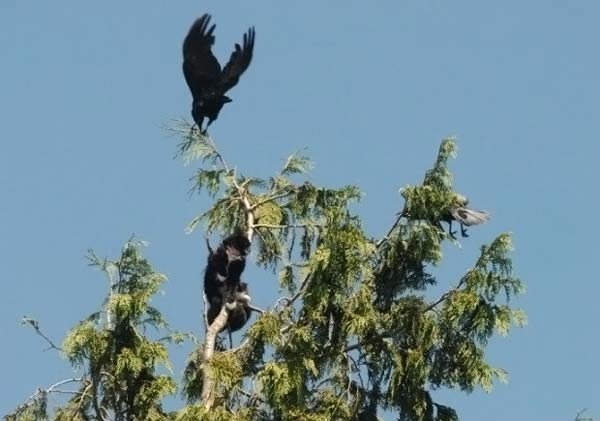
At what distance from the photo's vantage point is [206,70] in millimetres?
23047

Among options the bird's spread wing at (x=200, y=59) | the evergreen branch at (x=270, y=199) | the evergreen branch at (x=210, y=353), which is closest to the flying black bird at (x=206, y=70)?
the bird's spread wing at (x=200, y=59)

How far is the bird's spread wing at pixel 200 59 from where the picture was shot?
22.9m

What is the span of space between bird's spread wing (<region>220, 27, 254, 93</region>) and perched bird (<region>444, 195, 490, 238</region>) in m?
2.34

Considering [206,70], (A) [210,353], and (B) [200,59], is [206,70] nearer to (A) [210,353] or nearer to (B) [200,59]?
(B) [200,59]

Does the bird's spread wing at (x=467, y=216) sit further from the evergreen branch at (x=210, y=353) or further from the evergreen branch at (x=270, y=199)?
the evergreen branch at (x=210, y=353)

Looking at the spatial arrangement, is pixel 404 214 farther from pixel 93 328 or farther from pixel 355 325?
pixel 93 328

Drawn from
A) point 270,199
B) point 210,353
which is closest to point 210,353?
point 210,353

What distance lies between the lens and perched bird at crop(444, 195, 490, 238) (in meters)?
22.1

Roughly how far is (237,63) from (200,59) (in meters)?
0.34

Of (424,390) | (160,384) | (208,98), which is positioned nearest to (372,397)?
(424,390)

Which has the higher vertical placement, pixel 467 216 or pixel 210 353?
pixel 467 216

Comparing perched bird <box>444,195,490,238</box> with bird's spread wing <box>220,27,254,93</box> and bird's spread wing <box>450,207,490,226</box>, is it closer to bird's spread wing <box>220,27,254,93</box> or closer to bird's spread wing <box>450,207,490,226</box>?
bird's spread wing <box>450,207,490,226</box>

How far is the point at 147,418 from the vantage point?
20.9 metres

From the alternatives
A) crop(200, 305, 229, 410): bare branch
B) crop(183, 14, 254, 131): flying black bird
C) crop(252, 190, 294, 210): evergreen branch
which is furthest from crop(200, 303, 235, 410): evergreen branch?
crop(183, 14, 254, 131): flying black bird
